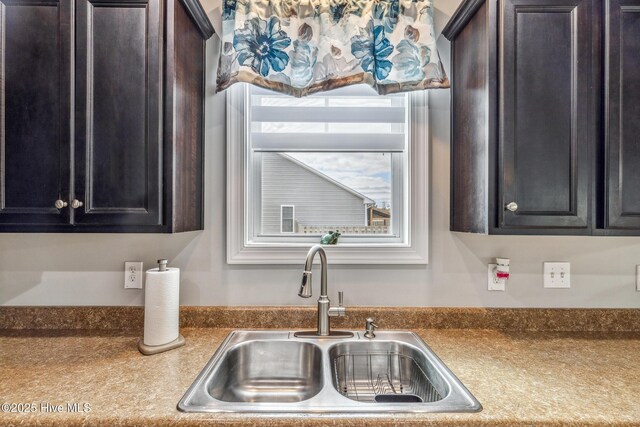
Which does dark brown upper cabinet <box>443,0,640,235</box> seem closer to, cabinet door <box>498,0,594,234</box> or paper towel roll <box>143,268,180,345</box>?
cabinet door <box>498,0,594,234</box>

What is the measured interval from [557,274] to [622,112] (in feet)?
2.29

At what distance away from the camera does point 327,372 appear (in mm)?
1145

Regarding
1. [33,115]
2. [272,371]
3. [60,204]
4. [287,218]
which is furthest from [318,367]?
[33,115]

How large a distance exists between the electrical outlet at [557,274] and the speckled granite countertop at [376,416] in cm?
21

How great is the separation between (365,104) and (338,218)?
1.83 ft

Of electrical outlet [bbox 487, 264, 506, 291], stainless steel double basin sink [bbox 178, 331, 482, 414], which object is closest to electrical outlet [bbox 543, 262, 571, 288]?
electrical outlet [bbox 487, 264, 506, 291]

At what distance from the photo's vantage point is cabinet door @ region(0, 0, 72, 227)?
3.85 feet

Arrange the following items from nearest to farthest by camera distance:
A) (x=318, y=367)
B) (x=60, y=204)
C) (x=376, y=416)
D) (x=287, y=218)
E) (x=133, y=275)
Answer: (x=376, y=416) < (x=60, y=204) < (x=318, y=367) < (x=133, y=275) < (x=287, y=218)

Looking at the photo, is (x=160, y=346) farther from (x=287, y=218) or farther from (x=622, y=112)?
(x=622, y=112)

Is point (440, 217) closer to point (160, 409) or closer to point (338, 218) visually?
point (338, 218)

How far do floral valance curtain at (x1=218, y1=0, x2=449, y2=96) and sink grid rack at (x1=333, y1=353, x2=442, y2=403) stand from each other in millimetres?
1105

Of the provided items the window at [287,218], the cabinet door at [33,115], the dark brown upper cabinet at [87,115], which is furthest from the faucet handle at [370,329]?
the cabinet door at [33,115]

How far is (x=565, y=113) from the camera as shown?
1.18 meters

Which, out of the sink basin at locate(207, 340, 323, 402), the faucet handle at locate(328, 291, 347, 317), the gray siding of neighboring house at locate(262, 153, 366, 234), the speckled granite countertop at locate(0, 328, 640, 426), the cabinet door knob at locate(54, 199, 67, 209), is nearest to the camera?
the speckled granite countertop at locate(0, 328, 640, 426)
